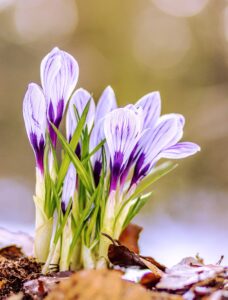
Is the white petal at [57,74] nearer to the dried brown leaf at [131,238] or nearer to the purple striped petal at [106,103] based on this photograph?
the purple striped petal at [106,103]

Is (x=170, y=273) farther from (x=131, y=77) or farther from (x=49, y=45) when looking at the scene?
(x=49, y=45)

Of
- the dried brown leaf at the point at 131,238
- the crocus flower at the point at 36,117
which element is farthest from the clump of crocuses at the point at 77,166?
the dried brown leaf at the point at 131,238

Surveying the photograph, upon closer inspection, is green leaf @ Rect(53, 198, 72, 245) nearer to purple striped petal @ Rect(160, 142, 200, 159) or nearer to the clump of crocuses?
the clump of crocuses

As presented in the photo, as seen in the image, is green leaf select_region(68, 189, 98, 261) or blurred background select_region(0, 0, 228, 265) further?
blurred background select_region(0, 0, 228, 265)

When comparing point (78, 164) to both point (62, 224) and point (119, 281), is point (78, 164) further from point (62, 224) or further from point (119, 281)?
point (119, 281)

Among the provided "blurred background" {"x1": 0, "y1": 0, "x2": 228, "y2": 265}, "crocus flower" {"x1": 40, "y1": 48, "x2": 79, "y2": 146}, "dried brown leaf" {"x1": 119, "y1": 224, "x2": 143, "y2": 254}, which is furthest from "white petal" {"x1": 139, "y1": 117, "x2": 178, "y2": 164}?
"blurred background" {"x1": 0, "y1": 0, "x2": 228, "y2": 265}

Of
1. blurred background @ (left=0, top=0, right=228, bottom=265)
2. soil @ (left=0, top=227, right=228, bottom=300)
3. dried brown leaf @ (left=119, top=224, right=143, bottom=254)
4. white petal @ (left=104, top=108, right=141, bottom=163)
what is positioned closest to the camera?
soil @ (left=0, top=227, right=228, bottom=300)

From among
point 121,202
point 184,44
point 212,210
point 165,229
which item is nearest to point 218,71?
point 184,44
